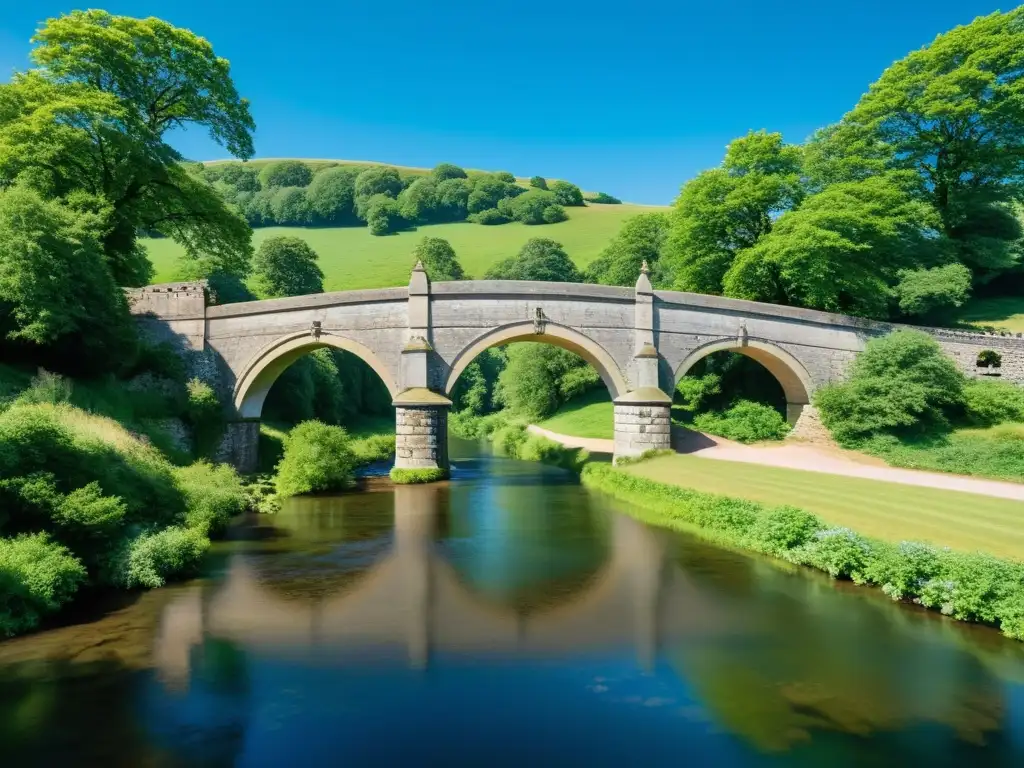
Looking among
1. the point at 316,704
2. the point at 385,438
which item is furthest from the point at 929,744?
the point at 385,438

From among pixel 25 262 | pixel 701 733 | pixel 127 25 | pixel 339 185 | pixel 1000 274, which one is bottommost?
pixel 701 733

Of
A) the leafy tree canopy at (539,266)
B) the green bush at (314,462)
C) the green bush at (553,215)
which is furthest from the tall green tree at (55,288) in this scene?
the green bush at (553,215)

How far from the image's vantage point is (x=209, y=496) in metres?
15.8

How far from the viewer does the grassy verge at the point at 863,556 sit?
9055 mm

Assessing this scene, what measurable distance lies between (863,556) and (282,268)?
143 feet

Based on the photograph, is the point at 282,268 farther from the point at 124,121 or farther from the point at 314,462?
the point at 314,462

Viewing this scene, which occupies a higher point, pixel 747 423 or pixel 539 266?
pixel 539 266

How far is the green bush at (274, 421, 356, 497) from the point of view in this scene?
21.6 m

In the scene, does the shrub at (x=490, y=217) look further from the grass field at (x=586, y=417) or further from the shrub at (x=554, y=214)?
the grass field at (x=586, y=417)

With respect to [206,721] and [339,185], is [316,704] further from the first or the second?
[339,185]

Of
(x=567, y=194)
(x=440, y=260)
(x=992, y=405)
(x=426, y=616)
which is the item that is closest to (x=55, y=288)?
(x=426, y=616)

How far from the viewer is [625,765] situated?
5.93 meters

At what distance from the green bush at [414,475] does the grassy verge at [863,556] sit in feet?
27.4

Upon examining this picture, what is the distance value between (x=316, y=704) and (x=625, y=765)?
136 inches
